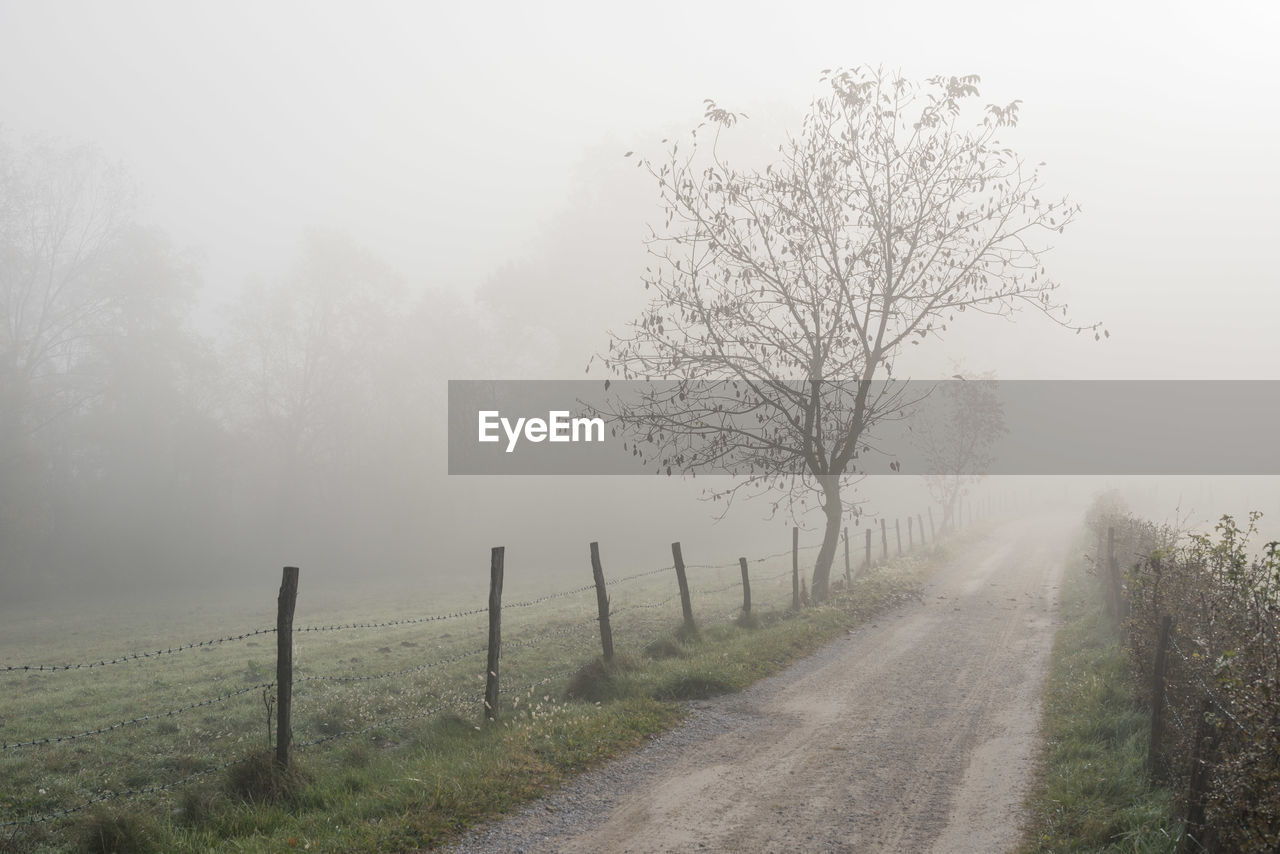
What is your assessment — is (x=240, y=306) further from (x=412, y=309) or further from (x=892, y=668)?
(x=892, y=668)

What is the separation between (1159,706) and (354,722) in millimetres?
11899

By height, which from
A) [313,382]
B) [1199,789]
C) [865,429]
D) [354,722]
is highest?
[313,382]

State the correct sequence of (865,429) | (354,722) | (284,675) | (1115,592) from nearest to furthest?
(284,675), (354,722), (1115,592), (865,429)

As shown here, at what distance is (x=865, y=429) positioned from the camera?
2580 centimetres

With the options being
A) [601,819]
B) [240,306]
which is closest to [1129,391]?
[240,306]

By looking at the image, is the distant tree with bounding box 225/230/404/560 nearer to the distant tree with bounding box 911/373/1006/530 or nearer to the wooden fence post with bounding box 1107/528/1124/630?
the distant tree with bounding box 911/373/1006/530

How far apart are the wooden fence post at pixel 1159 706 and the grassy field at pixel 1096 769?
0.56 ft

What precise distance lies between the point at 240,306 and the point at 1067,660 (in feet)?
199

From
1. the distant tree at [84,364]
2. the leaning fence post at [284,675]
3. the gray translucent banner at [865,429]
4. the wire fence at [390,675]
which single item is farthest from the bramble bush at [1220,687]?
the distant tree at [84,364]

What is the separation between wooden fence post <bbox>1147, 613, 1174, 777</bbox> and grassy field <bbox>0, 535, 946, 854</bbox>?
6.23 metres

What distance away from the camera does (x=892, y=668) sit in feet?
53.4

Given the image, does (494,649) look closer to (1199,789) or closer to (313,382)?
(1199,789)

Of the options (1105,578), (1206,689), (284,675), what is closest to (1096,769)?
(1206,689)

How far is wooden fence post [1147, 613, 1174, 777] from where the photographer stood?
30.1ft
